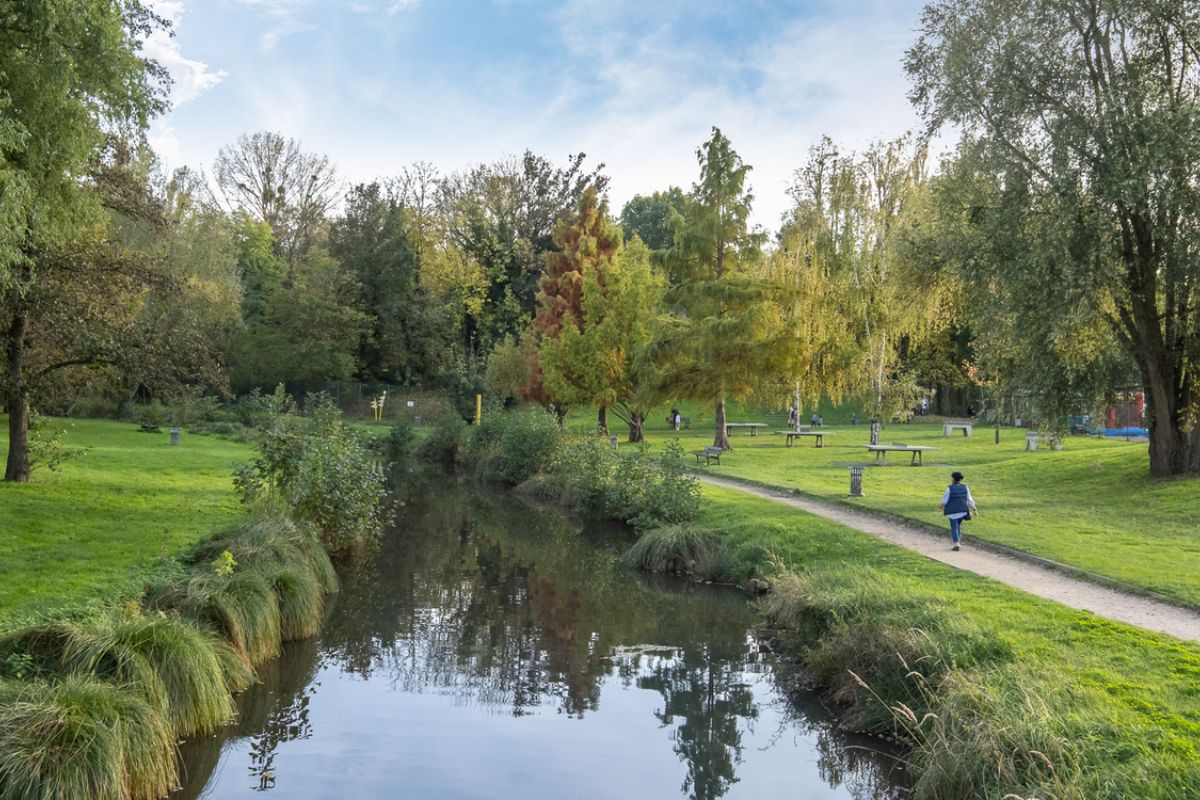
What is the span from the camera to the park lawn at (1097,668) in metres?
6.40

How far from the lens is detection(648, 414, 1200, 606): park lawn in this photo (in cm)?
1355

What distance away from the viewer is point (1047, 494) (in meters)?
21.4

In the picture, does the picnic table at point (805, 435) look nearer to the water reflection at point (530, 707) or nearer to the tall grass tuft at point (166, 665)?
the water reflection at point (530, 707)

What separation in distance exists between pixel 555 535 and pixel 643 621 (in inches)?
305

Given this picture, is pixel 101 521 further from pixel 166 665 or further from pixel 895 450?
pixel 895 450

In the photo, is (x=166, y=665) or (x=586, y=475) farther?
(x=586, y=475)

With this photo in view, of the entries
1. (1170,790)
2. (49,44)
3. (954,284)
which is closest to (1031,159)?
(954,284)

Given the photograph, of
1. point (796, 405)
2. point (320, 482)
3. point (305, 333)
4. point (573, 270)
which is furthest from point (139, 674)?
point (305, 333)

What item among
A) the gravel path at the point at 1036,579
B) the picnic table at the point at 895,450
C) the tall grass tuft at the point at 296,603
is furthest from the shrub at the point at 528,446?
the tall grass tuft at the point at 296,603

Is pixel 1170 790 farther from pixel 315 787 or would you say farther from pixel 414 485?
pixel 414 485

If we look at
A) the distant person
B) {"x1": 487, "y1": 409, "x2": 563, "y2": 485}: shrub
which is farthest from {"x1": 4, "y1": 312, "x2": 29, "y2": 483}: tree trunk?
the distant person

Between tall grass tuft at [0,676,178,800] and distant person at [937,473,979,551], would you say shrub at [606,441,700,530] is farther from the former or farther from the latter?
tall grass tuft at [0,676,178,800]

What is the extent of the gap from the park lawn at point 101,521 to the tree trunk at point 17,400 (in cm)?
44

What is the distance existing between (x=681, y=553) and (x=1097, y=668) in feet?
28.1
